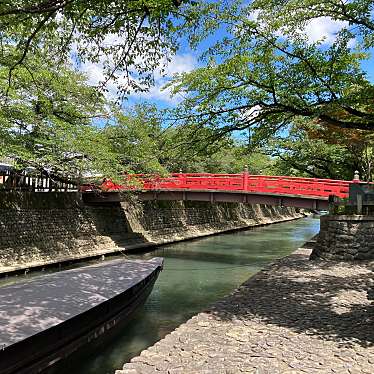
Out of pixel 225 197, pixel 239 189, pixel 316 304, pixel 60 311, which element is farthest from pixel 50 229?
pixel 316 304

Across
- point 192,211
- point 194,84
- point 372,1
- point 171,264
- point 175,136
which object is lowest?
point 171,264

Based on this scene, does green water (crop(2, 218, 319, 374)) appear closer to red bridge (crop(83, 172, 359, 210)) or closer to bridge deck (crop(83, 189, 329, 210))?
bridge deck (crop(83, 189, 329, 210))

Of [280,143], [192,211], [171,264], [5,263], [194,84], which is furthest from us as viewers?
[192,211]

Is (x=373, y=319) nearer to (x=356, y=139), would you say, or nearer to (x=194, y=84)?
(x=194, y=84)

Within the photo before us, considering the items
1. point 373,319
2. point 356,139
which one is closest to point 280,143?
point 356,139

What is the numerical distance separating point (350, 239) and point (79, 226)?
14.2 m

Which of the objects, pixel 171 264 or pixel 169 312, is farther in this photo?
pixel 171 264

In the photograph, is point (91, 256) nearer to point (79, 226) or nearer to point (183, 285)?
point (79, 226)

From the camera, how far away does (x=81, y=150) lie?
1759cm

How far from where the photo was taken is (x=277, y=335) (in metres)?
7.08

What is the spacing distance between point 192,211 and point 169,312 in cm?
2106

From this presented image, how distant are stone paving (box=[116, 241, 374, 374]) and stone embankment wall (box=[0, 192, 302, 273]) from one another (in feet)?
35.3

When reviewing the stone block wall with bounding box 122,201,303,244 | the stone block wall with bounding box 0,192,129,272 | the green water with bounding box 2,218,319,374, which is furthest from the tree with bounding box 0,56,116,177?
the stone block wall with bounding box 122,201,303,244

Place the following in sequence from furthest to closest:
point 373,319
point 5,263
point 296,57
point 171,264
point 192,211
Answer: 1. point 192,211
2. point 171,264
3. point 5,263
4. point 296,57
5. point 373,319
